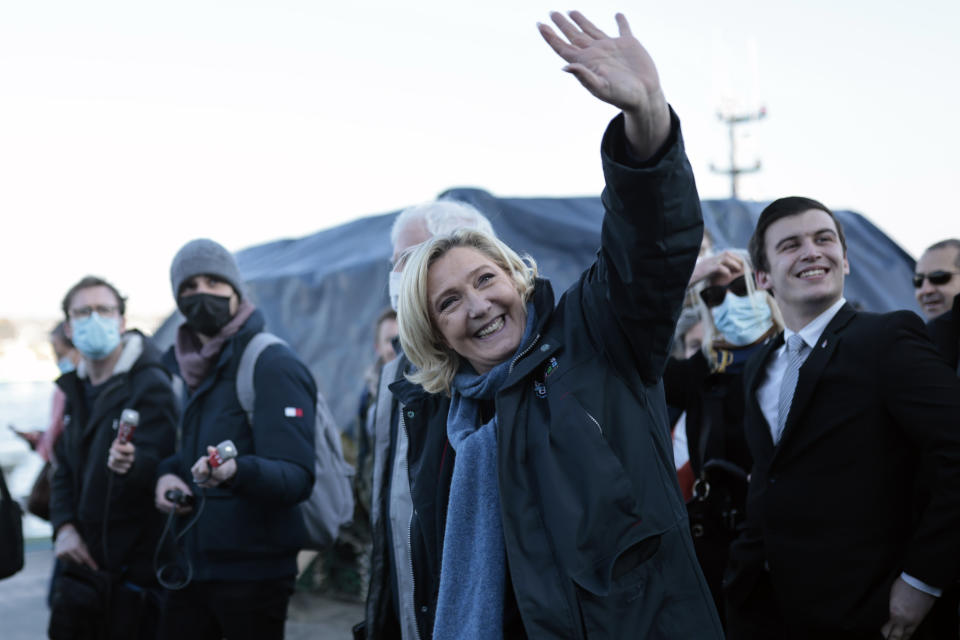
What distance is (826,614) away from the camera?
2.55 m

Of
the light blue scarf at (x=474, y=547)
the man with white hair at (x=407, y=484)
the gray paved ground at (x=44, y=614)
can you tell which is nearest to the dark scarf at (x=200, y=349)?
the man with white hair at (x=407, y=484)

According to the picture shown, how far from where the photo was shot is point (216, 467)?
2943 mm

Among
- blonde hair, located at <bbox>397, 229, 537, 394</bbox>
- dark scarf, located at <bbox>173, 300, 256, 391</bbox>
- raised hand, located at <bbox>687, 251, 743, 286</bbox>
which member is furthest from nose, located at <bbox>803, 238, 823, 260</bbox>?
dark scarf, located at <bbox>173, 300, 256, 391</bbox>

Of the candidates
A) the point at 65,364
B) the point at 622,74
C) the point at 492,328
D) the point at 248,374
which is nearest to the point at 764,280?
the point at 492,328

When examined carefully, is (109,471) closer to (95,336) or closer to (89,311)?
(95,336)

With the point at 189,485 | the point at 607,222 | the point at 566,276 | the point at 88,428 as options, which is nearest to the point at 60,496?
the point at 88,428

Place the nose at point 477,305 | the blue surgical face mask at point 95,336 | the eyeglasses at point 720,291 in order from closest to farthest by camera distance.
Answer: the nose at point 477,305 → the eyeglasses at point 720,291 → the blue surgical face mask at point 95,336

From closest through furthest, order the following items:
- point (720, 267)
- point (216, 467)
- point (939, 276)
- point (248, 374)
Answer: point (216, 467) → point (248, 374) → point (720, 267) → point (939, 276)

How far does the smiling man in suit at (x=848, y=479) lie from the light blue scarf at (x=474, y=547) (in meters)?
1.28

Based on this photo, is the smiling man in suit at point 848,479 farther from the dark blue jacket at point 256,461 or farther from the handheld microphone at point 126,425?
the handheld microphone at point 126,425

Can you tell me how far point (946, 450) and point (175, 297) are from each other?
305 centimetres

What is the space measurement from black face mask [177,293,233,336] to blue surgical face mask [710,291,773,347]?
224 centimetres

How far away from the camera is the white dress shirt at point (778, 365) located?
284 centimetres

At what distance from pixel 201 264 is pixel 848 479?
273 cm
